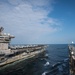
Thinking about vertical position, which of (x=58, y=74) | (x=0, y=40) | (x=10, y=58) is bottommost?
(x=58, y=74)

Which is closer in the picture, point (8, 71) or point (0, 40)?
point (8, 71)

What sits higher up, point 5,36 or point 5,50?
point 5,36

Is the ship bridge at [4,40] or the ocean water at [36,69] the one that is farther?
the ship bridge at [4,40]

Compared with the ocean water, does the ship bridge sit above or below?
above

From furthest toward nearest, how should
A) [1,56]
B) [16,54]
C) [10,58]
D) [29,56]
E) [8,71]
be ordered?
1. [29,56]
2. [16,54]
3. [10,58]
4. [1,56]
5. [8,71]

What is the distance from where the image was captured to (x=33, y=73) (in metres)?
44.7

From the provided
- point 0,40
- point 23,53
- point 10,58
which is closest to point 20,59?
point 23,53

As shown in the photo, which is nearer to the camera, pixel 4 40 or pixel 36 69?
pixel 36 69

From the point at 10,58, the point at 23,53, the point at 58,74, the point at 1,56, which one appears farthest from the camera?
the point at 23,53

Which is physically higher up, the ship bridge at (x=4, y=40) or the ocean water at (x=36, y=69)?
the ship bridge at (x=4, y=40)

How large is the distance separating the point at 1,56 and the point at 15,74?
12.4 m

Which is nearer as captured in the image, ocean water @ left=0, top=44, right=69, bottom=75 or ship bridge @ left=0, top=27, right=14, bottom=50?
ocean water @ left=0, top=44, right=69, bottom=75

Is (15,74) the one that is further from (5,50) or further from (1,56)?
(5,50)

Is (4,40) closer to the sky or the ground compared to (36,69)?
closer to the sky
